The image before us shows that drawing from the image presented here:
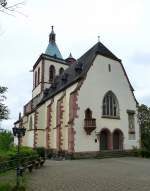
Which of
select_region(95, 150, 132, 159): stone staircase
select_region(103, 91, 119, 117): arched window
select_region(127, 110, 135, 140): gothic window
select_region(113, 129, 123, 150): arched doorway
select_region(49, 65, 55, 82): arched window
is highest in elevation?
select_region(49, 65, 55, 82): arched window

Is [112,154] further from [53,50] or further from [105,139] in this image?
[53,50]

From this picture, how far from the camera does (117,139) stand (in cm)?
3166

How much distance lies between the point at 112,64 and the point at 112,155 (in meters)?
11.2

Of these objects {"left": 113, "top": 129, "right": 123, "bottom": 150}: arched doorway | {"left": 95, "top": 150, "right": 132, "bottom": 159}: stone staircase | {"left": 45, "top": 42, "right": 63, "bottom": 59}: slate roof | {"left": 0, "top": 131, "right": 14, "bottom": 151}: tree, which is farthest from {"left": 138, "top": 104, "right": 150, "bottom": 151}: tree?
{"left": 45, "top": 42, "right": 63, "bottom": 59}: slate roof

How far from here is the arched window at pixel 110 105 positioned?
31.2 metres

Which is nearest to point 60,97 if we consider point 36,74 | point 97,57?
point 97,57

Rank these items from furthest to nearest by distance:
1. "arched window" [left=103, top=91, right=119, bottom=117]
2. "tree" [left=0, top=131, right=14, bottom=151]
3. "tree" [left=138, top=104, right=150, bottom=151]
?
"tree" [left=138, top=104, right=150, bottom=151] → "arched window" [left=103, top=91, right=119, bottom=117] → "tree" [left=0, top=131, right=14, bottom=151]

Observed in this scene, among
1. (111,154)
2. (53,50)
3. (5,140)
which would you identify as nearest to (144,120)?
(111,154)

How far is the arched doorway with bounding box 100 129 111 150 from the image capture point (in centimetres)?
2997

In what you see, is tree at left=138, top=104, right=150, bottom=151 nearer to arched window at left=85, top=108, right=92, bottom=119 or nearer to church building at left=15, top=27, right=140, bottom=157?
church building at left=15, top=27, right=140, bottom=157

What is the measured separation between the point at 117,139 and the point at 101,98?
5480mm

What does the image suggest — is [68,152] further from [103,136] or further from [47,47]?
[47,47]

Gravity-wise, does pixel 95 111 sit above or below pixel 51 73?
below

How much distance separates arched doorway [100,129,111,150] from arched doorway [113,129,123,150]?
1153 mm
